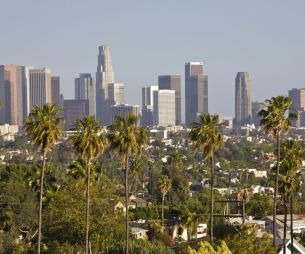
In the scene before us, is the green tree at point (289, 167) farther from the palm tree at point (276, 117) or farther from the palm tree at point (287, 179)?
the palm tree at point (276, 117)

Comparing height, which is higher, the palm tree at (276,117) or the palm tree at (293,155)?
the palm tree at (276,117)

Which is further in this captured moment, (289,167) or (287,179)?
(289,167)

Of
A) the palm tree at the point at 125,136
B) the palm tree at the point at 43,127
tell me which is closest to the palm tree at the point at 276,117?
the palm tree at the point at 125,136

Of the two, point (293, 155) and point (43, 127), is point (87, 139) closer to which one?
point (43, 127)

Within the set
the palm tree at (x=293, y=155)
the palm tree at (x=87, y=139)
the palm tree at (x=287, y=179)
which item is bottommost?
the palm tree at (x=287, y=179)

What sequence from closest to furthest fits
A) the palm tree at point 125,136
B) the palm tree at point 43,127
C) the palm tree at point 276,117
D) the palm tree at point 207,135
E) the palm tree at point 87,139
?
the palm tree at point 43,127 → the palm tree at point 87,139 → the palm tree at point 125,136 → the palm tree at point 276,117 → the palm tree at point 207,135

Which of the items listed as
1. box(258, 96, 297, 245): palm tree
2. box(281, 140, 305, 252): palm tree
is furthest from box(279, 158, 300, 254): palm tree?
box(258, 96, 297, 245): palm tree

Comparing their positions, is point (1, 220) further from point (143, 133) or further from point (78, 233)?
point (143, 133)

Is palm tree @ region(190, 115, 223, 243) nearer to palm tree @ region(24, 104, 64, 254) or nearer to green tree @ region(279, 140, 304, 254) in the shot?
green tree @ region(279, 140, 304, 254)

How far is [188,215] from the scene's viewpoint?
237 feet

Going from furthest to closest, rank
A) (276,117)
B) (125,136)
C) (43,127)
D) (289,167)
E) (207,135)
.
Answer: (207,135), (289,167), (276,117), (125,136), (43,127)

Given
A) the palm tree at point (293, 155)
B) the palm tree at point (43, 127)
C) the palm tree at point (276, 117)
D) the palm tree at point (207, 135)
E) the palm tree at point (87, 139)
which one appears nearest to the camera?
the palm tree at point (43, 127)

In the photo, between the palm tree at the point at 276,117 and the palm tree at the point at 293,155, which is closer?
the palm tree at the point at 276,117

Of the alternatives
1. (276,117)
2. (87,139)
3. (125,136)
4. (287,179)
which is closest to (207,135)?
(276,117)
